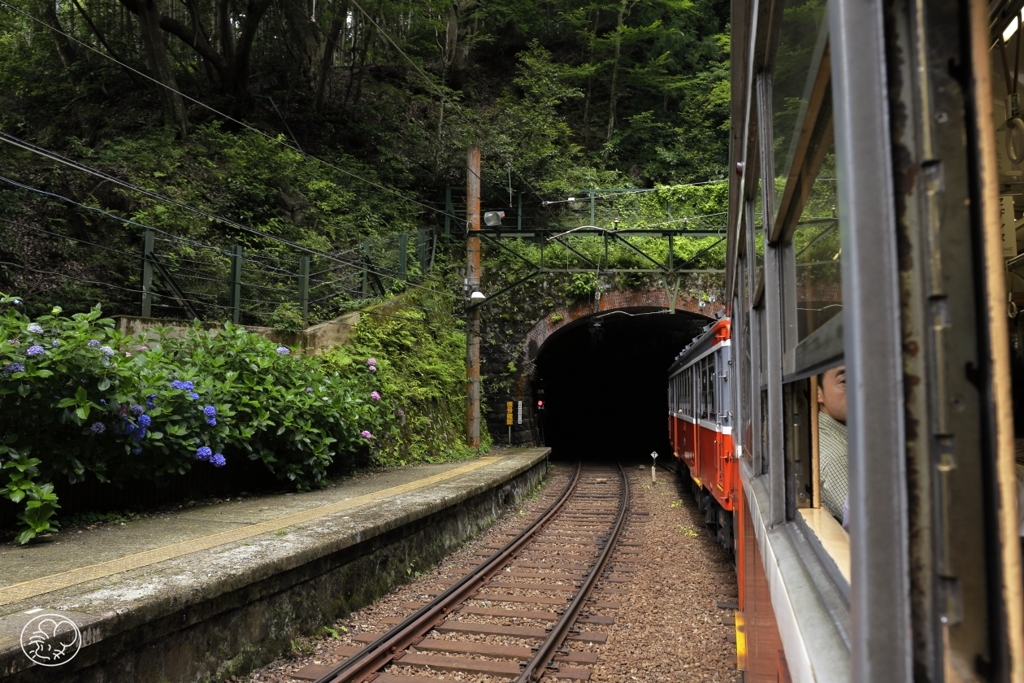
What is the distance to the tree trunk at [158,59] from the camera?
661 inches

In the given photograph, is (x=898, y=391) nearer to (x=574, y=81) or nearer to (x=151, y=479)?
(x=151, y=479)

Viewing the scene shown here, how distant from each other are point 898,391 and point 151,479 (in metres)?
7.20

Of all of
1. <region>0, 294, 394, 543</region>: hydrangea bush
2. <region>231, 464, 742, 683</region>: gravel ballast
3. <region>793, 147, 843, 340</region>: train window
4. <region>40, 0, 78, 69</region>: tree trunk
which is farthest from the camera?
<region>40, 0, 78, 69</region>: tree trunk

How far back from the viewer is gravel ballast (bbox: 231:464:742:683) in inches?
199

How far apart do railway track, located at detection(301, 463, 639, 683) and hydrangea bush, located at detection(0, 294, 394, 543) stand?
8.26ft

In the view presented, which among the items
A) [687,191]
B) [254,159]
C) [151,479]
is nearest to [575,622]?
[151,479]

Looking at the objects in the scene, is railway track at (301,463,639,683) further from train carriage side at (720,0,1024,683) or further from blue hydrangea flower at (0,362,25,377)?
train carriage side at (720,0,1024,683)

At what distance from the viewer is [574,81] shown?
93.0 feet

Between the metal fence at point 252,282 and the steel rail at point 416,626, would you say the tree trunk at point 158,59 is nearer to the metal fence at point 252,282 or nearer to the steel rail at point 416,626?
the metal fence at point 252,282

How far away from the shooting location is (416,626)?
5.61m

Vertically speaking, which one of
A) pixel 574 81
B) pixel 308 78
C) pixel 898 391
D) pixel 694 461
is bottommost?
pixel 694 461

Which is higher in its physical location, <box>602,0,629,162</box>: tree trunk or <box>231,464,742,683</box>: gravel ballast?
<box>602,0,629,162</box>: tree trunk

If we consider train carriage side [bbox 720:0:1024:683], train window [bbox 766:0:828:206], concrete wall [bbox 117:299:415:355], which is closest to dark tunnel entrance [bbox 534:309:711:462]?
concrete wall [bbox 117:299:415:355]

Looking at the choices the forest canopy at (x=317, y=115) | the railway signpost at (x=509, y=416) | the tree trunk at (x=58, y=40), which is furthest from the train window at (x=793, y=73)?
the tree trunk at (x=58, y=40)
